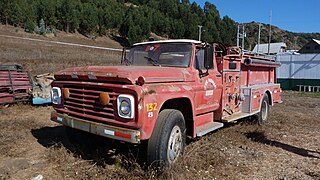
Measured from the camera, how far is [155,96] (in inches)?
156

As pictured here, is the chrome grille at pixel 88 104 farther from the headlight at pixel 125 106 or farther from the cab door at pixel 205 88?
the cab door at pixel 205 88

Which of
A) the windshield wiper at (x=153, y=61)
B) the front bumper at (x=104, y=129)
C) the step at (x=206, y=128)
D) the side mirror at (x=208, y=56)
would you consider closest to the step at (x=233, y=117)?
the step at (x=206, y=128)

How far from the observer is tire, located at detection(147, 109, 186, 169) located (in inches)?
159

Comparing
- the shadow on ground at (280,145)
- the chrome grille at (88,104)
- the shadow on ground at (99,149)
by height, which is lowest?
the shadow on ground at (280,145)

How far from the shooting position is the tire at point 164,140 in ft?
13.2

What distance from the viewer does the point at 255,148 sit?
586 cm

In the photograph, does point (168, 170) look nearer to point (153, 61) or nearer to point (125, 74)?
point (125, 74)

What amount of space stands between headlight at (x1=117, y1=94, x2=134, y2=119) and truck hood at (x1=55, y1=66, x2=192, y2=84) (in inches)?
8.4

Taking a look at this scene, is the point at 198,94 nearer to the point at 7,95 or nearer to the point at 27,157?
the point at 27,157

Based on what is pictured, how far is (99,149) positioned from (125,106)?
1834 millimetres

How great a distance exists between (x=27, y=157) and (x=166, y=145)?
2466mm

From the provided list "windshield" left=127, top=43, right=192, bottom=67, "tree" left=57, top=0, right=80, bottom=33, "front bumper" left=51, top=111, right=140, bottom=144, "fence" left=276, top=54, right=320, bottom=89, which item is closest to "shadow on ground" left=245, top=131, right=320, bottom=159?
"windshield" left=127, top=43, right=192, bottom=67

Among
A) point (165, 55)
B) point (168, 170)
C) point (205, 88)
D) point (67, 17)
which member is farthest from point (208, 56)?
point (67, 17)

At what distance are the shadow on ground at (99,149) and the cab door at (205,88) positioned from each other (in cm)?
132
